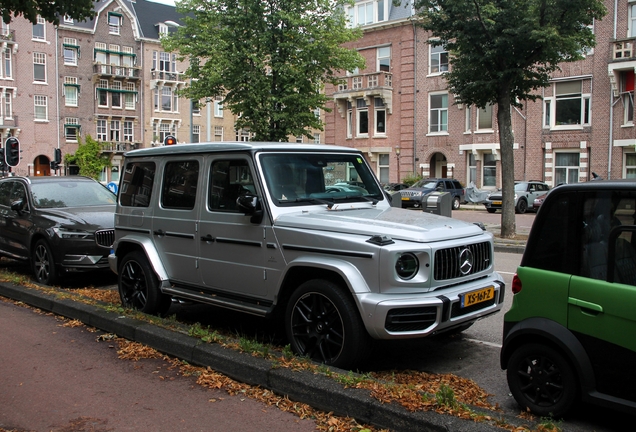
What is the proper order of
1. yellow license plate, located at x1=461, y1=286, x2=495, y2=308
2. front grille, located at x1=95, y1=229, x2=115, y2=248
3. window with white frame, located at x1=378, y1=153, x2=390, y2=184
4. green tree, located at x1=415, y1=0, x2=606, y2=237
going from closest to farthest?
yellow license plate, located at x1=461, y1=286, x2=495, y2=308 < front grille, located at x1=95, y1=229, x2=115, y2=248 < green tree, located at x1=415, y1=0, x2=606, y2=237 < window with white frame, located at x1=378, y1=153, x2=390, y2=184

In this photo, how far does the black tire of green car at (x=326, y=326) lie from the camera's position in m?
5.06

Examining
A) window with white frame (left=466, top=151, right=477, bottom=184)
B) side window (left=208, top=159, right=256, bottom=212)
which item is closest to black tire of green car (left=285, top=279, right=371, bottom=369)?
side window (left=208, top=159, right=256, bottom=212)

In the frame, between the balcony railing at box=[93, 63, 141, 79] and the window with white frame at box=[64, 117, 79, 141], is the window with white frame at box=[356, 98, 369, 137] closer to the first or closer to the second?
the balcony railing at box=[93, 63, 141, 79]

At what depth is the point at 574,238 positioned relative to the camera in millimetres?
4320

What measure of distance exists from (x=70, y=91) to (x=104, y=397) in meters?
58.5

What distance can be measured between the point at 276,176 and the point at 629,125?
32.1 m

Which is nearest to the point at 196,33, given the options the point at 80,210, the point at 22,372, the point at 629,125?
the point at 80,210

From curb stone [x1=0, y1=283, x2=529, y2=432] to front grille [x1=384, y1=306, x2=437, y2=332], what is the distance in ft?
1.84

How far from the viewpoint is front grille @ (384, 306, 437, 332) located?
490cm

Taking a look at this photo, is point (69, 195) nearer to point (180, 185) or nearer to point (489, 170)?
point (180, 185)

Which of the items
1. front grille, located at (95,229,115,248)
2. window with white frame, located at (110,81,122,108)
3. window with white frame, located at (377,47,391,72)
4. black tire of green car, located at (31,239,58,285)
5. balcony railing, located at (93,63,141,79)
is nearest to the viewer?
front grille, located at (95,229,115,248)

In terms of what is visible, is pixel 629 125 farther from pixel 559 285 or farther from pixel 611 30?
pixel 559 285

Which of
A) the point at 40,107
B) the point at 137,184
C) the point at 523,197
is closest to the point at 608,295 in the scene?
the point at 137,184

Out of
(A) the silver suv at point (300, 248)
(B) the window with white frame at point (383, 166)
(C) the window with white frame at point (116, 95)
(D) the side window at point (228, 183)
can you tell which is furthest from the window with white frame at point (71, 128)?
(D) the side window at point (228, 183)
